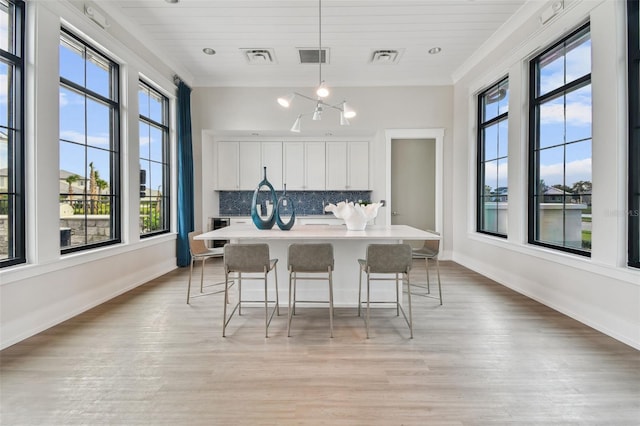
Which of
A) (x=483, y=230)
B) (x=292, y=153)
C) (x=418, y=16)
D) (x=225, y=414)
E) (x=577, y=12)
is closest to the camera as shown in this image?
(x=225, y=414)

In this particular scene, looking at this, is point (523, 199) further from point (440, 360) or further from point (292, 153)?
point (292, 153)

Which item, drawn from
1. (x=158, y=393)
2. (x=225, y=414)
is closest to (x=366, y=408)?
(x=225, y=414)

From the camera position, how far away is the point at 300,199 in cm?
682

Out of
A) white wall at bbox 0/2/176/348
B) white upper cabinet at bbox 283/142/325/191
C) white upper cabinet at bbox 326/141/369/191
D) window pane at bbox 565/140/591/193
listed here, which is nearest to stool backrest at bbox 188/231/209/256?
white wall at bbox 0/2/176/348

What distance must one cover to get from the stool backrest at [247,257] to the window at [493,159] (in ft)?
11.3

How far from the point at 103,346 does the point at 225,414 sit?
1419mm

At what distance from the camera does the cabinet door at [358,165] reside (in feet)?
21.3

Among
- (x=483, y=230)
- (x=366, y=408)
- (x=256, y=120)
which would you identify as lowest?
(x=366, y=408)

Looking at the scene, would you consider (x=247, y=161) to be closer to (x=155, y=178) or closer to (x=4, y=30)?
(x=155, y=178)

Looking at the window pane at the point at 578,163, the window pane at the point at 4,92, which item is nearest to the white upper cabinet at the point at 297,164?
the window pane at the point at 578,163

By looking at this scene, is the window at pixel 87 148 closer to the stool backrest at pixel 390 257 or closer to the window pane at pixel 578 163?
the stool backrest at pixel 390 257

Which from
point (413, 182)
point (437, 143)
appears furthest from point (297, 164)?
point (437, 143)

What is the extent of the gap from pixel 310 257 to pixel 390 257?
2.21 ft

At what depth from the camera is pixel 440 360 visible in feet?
7.52
